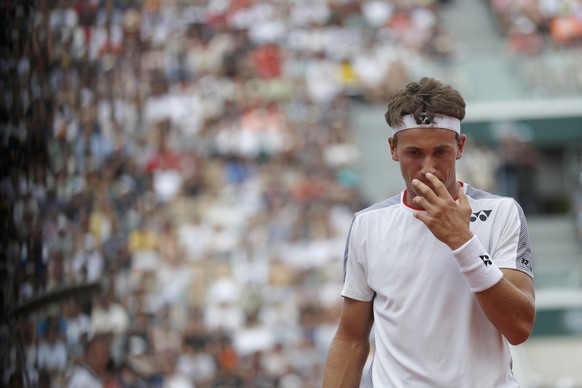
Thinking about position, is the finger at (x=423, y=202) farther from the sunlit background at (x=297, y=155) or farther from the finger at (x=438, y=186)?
the sunlit background at (x=297, y=155)

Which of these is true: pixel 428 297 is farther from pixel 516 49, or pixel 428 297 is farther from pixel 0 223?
pixel 516 49

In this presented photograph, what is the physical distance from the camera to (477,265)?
11.0 feet

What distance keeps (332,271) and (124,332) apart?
10245mm

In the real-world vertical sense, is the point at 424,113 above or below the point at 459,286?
above

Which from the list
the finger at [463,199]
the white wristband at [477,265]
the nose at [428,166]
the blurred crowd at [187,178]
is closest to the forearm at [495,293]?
the white wristband at [477,265]

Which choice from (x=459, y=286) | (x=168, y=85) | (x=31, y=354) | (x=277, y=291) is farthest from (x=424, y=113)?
(x=168, y=85)

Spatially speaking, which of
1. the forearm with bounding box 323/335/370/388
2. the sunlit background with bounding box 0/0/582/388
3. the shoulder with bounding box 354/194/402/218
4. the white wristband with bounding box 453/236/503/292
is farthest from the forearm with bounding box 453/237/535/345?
the sunlit background with bounding box 0/0/582/388

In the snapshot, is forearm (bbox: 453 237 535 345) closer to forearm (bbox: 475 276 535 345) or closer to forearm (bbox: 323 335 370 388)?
forearm (bbox: 475 276 535 345)

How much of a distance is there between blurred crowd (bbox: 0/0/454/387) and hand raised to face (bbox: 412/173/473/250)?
3.04 ft

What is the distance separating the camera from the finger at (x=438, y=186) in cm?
337

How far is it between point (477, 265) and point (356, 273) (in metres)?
0.57

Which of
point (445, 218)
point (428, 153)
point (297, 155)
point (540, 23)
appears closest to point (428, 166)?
point (428, 153)

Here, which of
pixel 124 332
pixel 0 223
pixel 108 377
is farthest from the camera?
pixel 124 332

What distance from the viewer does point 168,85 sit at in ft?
72.9
